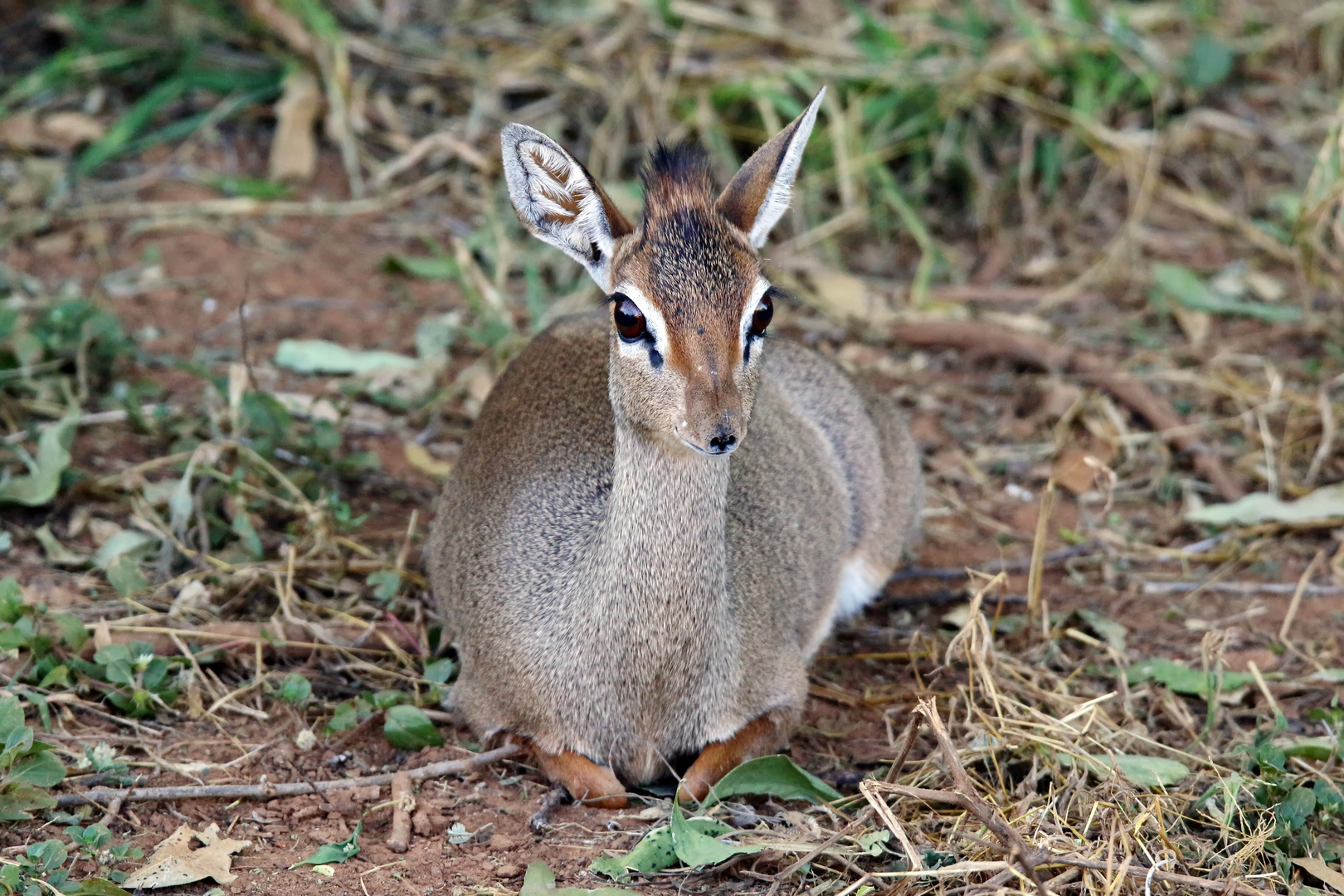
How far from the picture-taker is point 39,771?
155 inches

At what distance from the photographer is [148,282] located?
7.35 metres

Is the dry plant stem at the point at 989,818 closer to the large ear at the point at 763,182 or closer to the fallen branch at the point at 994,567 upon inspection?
the large ear at the point at 763,182

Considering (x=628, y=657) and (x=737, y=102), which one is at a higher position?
(x=737, y=102)

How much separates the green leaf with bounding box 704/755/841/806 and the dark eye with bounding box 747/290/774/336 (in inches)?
50.4

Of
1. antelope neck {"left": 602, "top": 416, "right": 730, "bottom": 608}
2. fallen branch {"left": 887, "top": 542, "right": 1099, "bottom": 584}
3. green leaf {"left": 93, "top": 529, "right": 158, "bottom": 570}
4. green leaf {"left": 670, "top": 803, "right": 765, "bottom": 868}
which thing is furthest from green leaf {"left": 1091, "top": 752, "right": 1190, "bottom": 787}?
green leaf {"left": 93, "top": 529, "right": 158, "bottom": 570}

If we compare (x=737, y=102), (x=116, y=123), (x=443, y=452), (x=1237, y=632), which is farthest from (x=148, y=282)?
(x=1237, y=632)

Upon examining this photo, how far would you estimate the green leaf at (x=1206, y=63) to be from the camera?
9055 millimetres

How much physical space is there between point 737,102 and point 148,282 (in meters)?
3.47

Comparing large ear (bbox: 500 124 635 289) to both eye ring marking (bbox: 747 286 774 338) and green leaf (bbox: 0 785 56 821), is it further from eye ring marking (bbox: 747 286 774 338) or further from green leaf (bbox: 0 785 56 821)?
green leaf (bbox: 0 785 56 821)

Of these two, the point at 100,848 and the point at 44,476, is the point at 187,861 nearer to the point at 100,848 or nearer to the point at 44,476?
the point at 100,848

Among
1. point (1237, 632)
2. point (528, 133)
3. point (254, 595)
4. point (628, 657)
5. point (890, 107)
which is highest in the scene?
point (528, 133)

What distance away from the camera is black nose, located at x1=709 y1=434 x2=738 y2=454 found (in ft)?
12.6

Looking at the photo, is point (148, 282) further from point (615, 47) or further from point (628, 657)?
point (628, 657)

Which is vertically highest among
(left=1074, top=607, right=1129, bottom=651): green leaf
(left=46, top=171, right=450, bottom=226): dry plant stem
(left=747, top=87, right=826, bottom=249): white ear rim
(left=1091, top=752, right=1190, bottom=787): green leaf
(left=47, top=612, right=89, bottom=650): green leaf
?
(left=747, top=87, right=826, bottom=249): white ear rim
